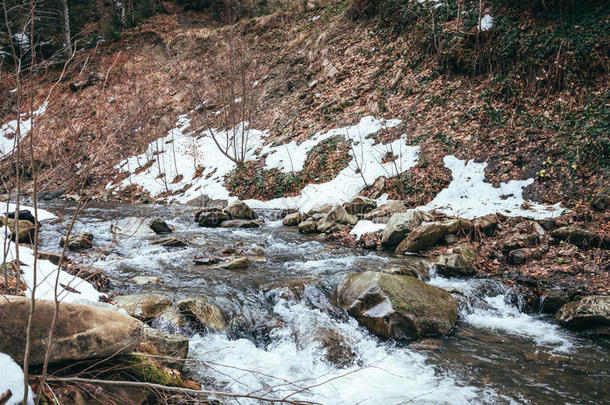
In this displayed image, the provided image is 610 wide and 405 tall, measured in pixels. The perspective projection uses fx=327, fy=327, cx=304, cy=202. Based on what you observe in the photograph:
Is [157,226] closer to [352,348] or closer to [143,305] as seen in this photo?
[143,305]

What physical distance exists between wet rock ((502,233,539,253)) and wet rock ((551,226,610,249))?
0.32 metres

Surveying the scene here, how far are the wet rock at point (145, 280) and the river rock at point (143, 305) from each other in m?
0.94

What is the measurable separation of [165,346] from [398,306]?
103 inches

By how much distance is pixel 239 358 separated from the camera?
3.37 metres

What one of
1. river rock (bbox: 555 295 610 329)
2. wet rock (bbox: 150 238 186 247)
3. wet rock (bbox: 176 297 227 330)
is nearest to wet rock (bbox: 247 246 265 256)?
wet rock (bbox: 150 238 186 247)

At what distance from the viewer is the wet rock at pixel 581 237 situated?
17.1 feet

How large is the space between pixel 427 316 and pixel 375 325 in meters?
0.66

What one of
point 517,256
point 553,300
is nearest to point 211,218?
point 517,256

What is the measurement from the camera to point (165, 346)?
8.91 ft

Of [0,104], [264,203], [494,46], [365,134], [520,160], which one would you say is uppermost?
[494,46]

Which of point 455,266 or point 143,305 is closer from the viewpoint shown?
point 143,305

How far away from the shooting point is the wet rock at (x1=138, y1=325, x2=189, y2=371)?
8.46ft

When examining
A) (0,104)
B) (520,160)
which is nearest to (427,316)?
(0,104)

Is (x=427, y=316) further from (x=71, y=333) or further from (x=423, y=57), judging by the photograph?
(x=423, y=57)
